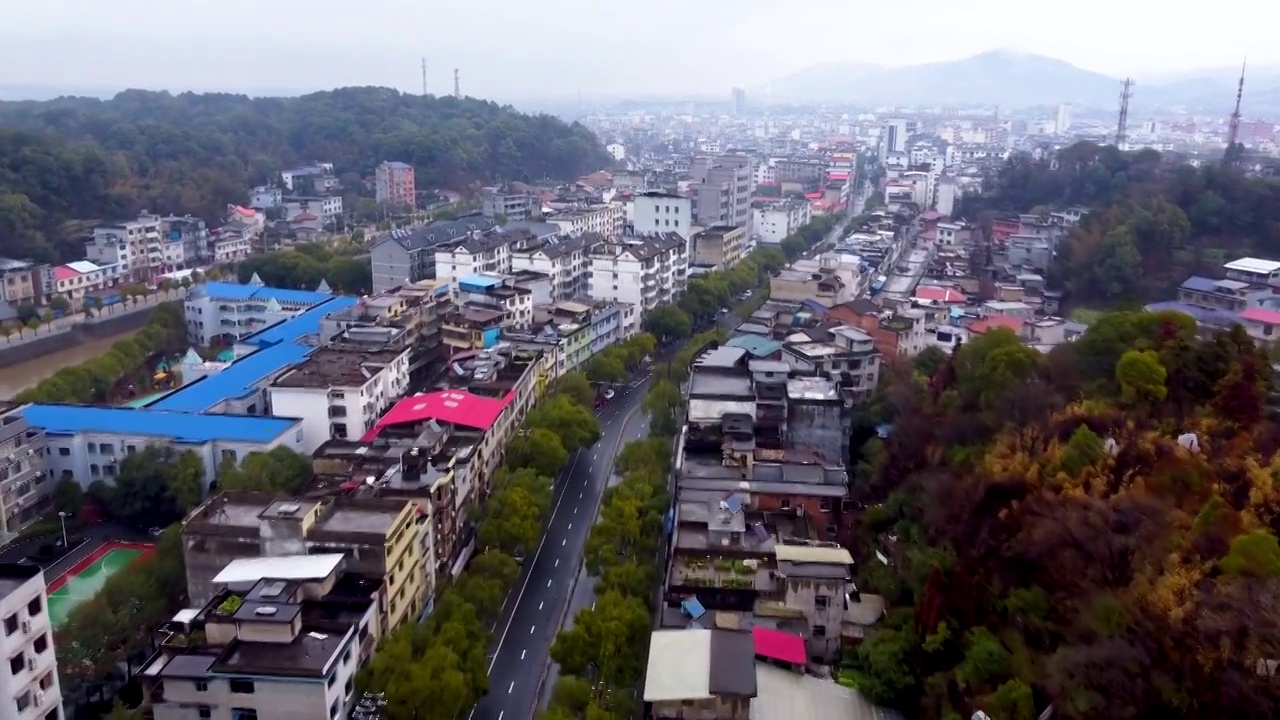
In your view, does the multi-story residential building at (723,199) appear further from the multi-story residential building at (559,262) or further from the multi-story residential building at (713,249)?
the multi-story residential building at (559,262)

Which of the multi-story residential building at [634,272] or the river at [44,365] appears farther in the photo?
the multi-story residential building at [634,272]

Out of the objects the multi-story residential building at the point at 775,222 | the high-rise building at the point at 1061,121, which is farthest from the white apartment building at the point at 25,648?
the high-rise building at the point at 1061,121

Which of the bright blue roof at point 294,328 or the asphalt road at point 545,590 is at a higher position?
the bright blue roof at point 294,328

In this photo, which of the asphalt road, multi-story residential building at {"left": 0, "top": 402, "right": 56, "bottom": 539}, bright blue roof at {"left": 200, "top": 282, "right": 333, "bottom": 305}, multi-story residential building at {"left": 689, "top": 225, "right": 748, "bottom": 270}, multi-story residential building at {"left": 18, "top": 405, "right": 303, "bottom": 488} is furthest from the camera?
multi-story residential building at {"left": 689, "top": 225, "right": 748, "bottom": 270}

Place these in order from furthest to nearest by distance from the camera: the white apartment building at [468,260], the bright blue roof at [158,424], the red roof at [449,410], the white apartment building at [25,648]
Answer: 1. the white apartment building at [468,260]
2. the bright blue roof at [158,424]
3. the red roof at [449,410]
4. the white apartment building at [25,648]

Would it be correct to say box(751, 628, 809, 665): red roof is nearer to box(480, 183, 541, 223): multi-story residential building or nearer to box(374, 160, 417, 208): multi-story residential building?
box(480, 183, 541, 223): multi-story residential building

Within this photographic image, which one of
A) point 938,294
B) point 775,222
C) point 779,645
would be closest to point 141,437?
point 779,645

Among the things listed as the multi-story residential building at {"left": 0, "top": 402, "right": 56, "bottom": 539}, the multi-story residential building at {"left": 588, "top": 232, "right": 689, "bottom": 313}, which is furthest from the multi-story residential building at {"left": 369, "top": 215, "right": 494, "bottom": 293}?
the multi-story residential building at {"left": 0, "top": 402, "right": 56, "bottom": 539}
